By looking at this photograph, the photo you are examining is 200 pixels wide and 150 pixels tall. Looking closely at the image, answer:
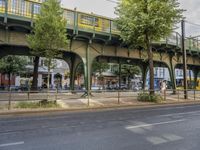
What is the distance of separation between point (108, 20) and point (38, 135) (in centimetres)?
1588

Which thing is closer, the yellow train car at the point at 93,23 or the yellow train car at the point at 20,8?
the yellow train car at the point at 20,8

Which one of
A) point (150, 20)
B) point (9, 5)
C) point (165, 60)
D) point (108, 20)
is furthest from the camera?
point (165, 60)

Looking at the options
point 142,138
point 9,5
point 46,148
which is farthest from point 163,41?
point 46,148

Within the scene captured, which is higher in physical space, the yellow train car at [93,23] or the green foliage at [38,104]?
the yellow train car at [93,23]

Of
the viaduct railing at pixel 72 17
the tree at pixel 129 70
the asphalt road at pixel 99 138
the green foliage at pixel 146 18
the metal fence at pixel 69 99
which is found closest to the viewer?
the asphalt road at pixel 99 138

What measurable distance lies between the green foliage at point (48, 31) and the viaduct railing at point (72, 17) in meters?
1.50

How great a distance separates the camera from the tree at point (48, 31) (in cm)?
1408

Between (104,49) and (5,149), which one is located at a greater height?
(104,49)

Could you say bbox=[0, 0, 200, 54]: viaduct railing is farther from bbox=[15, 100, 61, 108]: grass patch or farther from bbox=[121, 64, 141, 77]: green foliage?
bbox=[121, 64, 141, 77]: green foliage

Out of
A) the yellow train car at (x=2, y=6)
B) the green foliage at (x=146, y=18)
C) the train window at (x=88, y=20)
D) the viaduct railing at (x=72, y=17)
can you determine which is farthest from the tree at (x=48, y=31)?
the green foliage at (x=146, y=18)

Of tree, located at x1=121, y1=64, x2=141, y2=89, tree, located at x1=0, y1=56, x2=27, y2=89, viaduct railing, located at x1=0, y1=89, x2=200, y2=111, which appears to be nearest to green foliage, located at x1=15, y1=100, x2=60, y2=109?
viaduct railing, located at x1=0, y1=89, x2=200, y2=111

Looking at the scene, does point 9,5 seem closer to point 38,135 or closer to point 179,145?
point 38,135

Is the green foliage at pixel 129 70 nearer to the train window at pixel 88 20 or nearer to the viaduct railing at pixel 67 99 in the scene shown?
the viaduct railing at pixel 67 99

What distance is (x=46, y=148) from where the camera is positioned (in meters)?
5.38
